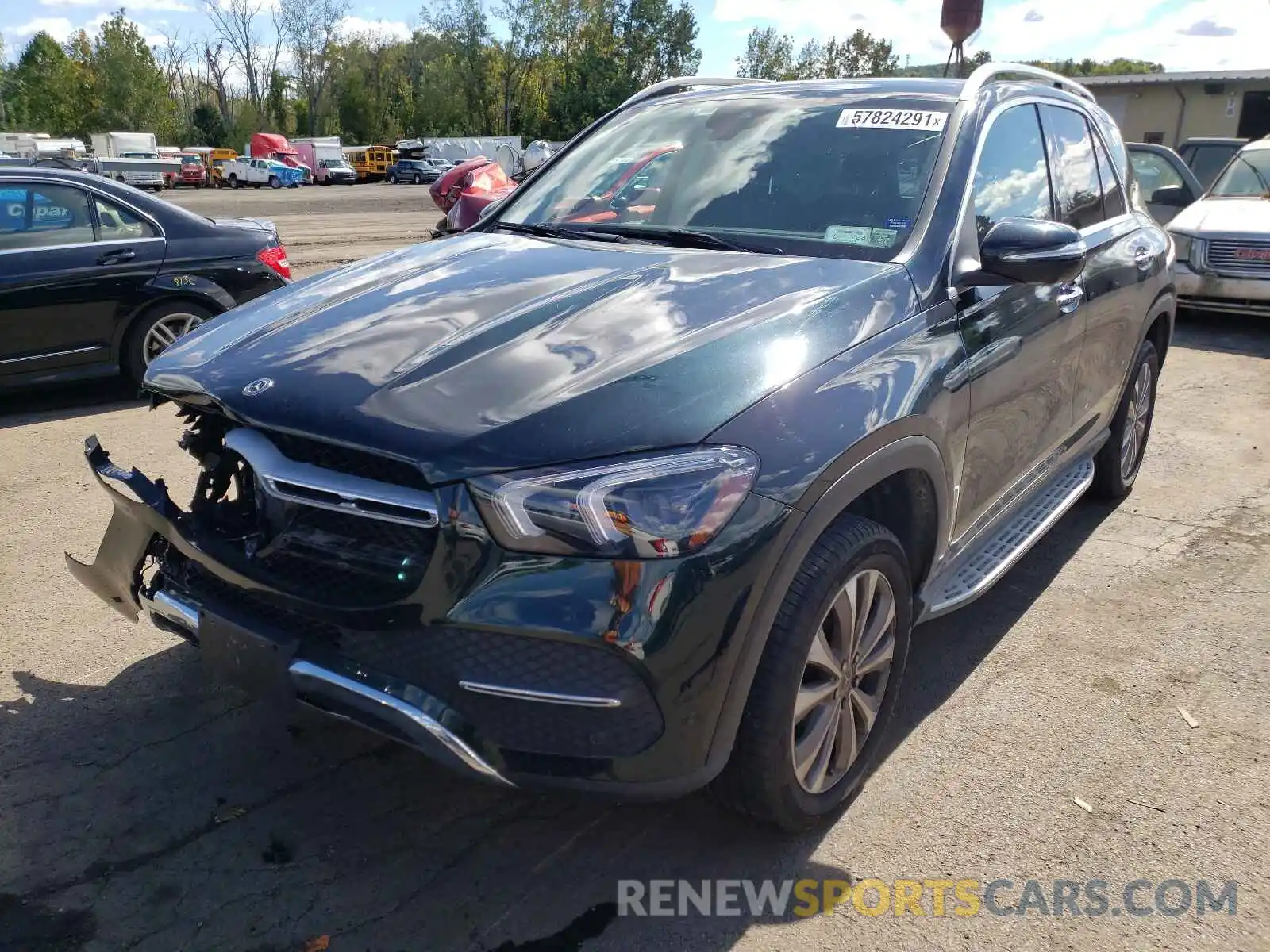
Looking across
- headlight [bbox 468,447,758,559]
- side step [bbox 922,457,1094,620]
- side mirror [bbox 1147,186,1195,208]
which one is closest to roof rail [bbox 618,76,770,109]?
side step [bbox 922,457,1094,620]

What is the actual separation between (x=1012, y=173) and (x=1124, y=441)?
1.93 metres

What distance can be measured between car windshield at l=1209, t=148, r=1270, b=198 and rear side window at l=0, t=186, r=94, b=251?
1076 centimetres

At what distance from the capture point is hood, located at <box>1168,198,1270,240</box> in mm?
9727

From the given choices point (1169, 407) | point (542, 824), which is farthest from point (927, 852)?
point (1169, 407)

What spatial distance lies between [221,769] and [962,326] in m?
2.47

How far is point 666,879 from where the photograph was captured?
2.59 m

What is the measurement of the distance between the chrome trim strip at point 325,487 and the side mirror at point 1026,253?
70.7 inches

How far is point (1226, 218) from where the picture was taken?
10125 mm

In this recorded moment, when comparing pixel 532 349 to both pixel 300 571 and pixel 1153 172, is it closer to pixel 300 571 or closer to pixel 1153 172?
pixel 300 571

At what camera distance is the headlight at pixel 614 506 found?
6.84 feet

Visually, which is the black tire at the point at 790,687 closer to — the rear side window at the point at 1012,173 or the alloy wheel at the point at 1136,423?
the rear side window at the point at 1012,173

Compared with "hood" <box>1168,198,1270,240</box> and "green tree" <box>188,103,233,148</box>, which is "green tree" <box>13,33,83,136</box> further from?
"hood" <box>1168,198,1270,240</box>

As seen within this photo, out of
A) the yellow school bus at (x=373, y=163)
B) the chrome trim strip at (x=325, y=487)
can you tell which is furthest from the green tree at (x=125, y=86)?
the chrome trim strip at (x=325, y=487)

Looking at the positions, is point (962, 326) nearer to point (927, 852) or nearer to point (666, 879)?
point (927, 852)
